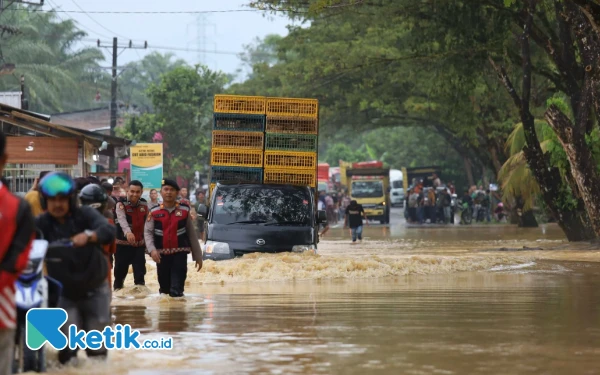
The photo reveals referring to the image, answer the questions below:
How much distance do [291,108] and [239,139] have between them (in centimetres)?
119

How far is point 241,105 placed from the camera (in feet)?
78.2

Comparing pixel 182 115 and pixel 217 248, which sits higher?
pixel 182 115

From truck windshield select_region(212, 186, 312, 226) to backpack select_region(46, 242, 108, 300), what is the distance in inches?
493

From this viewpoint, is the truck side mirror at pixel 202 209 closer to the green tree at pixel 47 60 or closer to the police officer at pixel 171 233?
the police officer at pixel 171 233

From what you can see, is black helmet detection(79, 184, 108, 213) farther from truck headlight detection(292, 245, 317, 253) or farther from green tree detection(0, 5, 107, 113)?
green tree detection(0, 5, 107, 113)

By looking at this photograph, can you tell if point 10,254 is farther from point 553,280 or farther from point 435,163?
point 435,163

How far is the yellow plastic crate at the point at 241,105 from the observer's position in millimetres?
23734

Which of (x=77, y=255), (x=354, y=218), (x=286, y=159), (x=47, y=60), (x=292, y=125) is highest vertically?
(x=47, y=60)

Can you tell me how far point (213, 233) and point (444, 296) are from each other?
20.3ft

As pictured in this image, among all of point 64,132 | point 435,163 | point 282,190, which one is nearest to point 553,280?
point 282,190

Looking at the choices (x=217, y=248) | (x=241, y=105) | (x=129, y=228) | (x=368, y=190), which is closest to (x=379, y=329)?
(x=129, y=228)

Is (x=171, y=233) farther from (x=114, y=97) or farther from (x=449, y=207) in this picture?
(x=449, y=207)

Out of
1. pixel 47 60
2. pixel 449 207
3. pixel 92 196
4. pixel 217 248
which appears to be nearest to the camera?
pixel 92 196

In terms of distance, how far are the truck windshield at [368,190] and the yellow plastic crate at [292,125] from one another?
40.6 m
